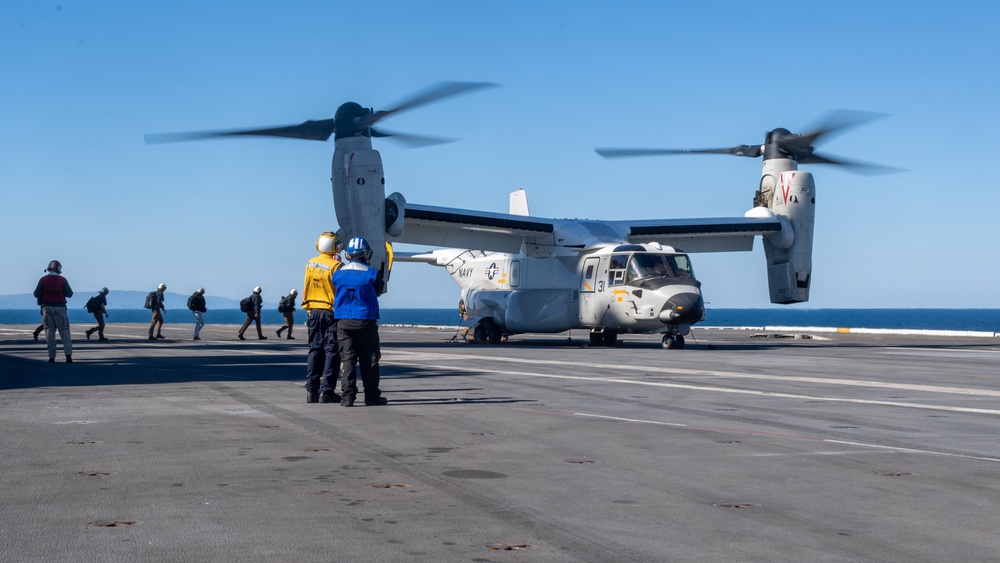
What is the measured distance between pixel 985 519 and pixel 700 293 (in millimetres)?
20864

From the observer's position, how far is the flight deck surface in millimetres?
4773

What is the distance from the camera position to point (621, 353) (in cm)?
2409

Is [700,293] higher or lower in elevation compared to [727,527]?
higher

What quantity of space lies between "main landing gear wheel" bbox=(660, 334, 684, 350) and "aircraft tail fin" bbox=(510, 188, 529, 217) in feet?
41.5

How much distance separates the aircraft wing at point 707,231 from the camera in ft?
105

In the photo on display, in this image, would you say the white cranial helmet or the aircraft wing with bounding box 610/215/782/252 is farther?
the aircraft wing with bounding box 610/215/782/252

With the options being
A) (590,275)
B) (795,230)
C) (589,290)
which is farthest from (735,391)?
(795,230)

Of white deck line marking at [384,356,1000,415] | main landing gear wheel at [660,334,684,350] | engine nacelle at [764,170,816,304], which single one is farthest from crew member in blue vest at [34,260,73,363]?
engine nacelle at [764,170,816,304]

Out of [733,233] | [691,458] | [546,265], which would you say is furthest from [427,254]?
[691,458]

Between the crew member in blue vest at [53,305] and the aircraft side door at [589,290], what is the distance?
13.8 metres

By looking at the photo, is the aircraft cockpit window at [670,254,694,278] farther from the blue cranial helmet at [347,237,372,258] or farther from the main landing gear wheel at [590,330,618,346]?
the blue cranial helmet at [347,237,372,258]

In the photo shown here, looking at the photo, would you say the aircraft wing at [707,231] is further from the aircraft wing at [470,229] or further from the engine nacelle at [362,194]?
the engine nacelle at [362,194]

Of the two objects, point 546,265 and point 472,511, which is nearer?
point 472,511

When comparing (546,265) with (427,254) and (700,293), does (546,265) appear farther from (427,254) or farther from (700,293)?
(427,254)
